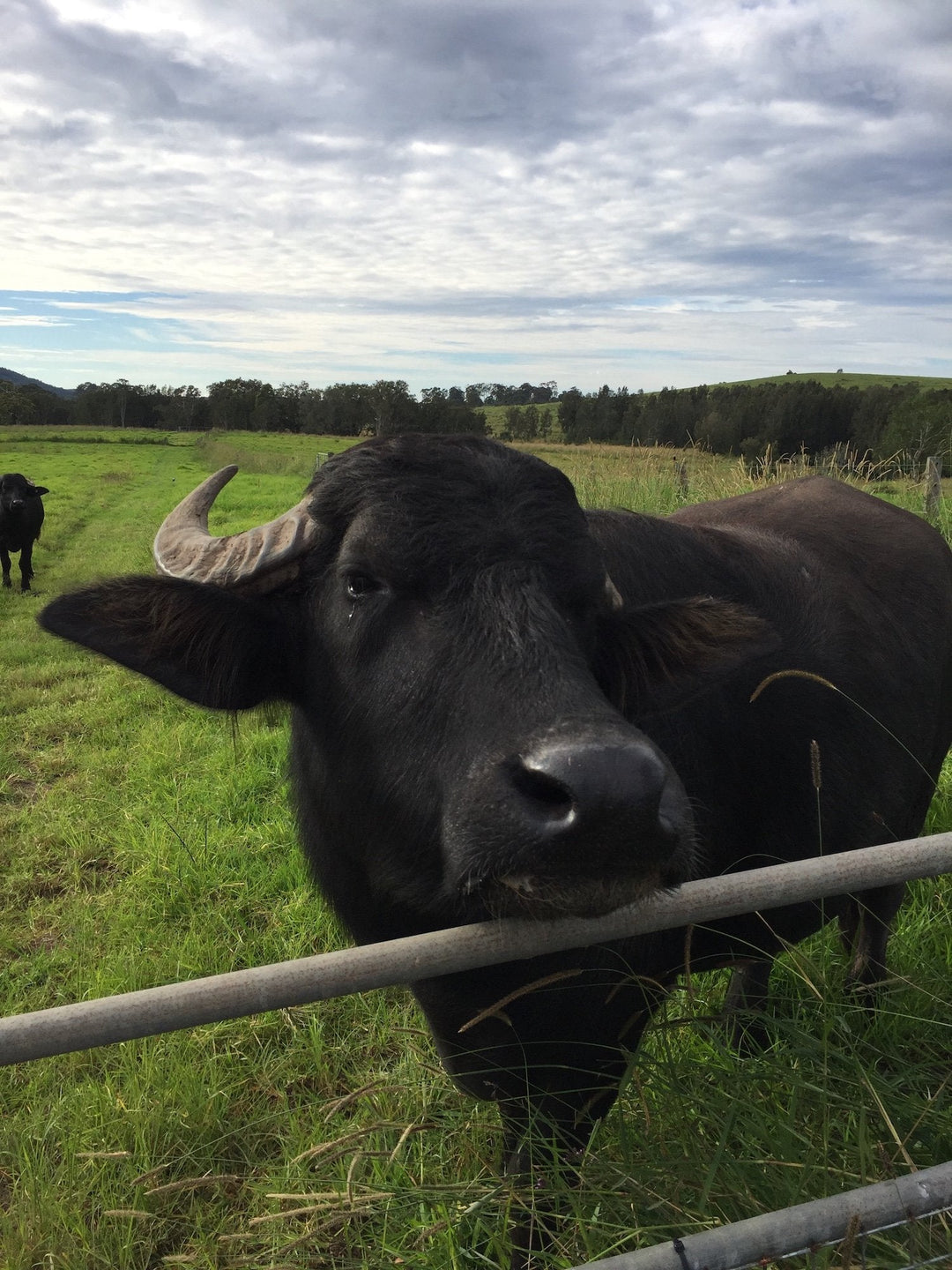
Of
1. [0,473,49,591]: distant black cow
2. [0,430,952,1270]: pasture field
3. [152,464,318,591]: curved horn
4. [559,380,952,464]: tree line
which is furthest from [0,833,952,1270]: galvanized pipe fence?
[0,473,49,591]: distant black cow

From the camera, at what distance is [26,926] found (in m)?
4.19

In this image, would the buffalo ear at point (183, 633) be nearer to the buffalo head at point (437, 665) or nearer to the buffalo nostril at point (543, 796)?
the buffalo head at point (437, 665)

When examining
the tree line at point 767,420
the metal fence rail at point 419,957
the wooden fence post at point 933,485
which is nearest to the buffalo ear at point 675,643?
the metal fence rail at point 419,957

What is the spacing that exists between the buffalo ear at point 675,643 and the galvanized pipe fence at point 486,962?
2.59ft

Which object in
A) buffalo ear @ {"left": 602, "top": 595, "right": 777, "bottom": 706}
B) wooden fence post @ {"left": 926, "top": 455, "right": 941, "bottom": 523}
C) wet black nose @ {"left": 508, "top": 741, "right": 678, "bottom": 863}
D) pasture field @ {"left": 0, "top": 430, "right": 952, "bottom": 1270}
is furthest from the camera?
wooden fence post @ {"left": 926, "top": 455, "right": 941, "bottom": 523}

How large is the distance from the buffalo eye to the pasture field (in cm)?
53

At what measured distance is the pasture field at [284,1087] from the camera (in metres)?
1.71

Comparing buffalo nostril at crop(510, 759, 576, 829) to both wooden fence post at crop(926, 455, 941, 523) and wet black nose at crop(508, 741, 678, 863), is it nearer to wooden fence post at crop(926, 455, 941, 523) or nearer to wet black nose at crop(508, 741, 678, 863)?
wet black nose at crop(508, 741, 678, 863)

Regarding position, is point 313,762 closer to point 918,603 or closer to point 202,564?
point 202,564

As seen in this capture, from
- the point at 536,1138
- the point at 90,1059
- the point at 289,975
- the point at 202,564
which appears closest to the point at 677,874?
the point at 289,975

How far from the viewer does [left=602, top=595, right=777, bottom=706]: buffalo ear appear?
208 cm

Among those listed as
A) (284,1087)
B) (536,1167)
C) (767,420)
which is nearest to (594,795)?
(536,1167)

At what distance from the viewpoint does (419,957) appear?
1.25 metres

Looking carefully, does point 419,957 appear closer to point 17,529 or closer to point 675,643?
point 675,643
